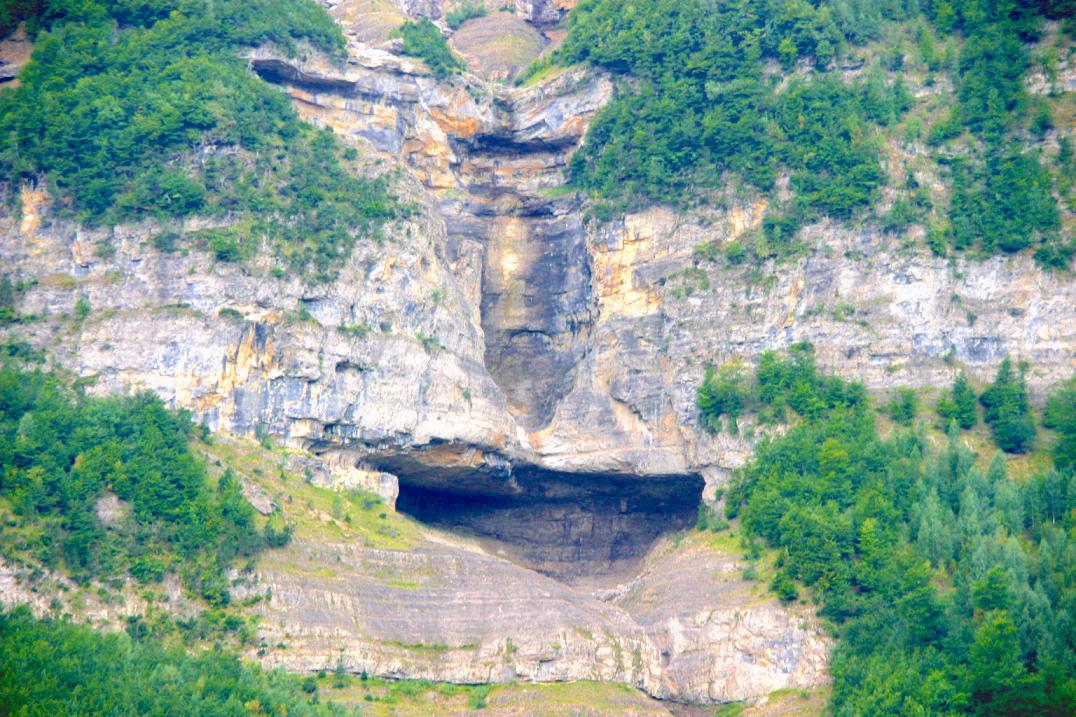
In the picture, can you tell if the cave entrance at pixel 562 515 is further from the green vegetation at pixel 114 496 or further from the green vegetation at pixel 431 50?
the green vegetation at pixel 431 50

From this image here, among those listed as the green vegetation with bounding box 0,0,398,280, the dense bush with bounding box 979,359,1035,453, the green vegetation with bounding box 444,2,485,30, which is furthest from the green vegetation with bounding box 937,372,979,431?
the green vegetation with bounding box 444,2,485,30

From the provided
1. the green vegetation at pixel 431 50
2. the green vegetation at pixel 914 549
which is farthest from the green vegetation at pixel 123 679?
the green vegetation at pixel 431 50

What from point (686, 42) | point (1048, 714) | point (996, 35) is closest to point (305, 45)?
point (686, 42)

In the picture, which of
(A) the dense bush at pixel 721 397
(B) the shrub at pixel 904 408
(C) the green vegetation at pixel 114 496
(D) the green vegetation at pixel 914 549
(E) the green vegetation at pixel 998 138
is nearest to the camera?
(D) the green vegetation at pixel 914 549

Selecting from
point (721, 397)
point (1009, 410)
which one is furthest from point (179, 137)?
point (1009, 410)

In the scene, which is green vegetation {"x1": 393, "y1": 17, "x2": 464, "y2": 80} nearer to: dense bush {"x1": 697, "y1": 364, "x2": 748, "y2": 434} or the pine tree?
dense bush {"x1": 697, "y1": 364, "x2": 748, "y2": 434}

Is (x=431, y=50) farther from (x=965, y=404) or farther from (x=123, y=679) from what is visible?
(x=123, y=679)
